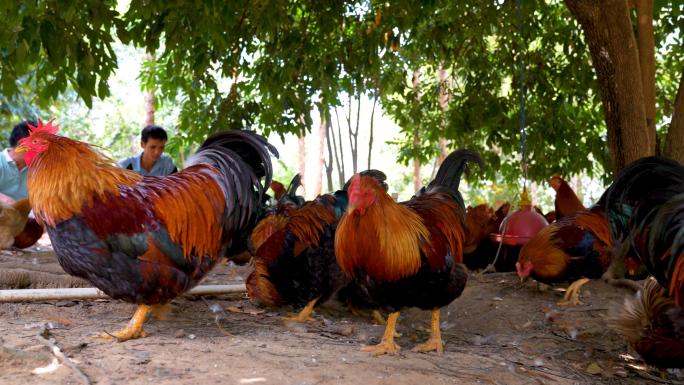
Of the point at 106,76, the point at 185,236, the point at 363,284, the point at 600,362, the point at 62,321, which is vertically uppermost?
the point at 106,76

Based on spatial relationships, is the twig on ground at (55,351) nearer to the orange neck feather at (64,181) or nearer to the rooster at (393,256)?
the orange neck feather at (64,181)

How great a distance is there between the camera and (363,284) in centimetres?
346

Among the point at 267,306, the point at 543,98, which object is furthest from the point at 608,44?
the point at 267,306

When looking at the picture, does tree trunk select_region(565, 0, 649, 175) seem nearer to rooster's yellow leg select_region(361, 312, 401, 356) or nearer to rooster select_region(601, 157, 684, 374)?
rooster select_region(601, 157, 684, 374)

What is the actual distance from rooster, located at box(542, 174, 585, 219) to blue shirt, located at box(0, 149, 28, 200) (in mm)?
7261

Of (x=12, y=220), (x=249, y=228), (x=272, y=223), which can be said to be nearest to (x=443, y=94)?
(x=272, y=223)

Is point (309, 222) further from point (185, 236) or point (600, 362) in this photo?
point (600, 362)

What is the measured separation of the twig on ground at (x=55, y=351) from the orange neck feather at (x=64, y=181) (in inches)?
26.2

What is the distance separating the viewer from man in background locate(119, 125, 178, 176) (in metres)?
5.76

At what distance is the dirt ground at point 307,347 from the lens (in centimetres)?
259

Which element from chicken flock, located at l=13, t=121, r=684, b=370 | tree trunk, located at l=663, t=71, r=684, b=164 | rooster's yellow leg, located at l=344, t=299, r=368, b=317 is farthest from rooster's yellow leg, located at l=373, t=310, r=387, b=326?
tree trunk, located at l=663, t=71, r=684, b=164

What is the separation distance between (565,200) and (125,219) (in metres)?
6.13

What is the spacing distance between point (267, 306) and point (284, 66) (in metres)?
3.01

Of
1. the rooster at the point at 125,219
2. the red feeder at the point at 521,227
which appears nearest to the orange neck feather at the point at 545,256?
the red feeder at the point at 521,227
